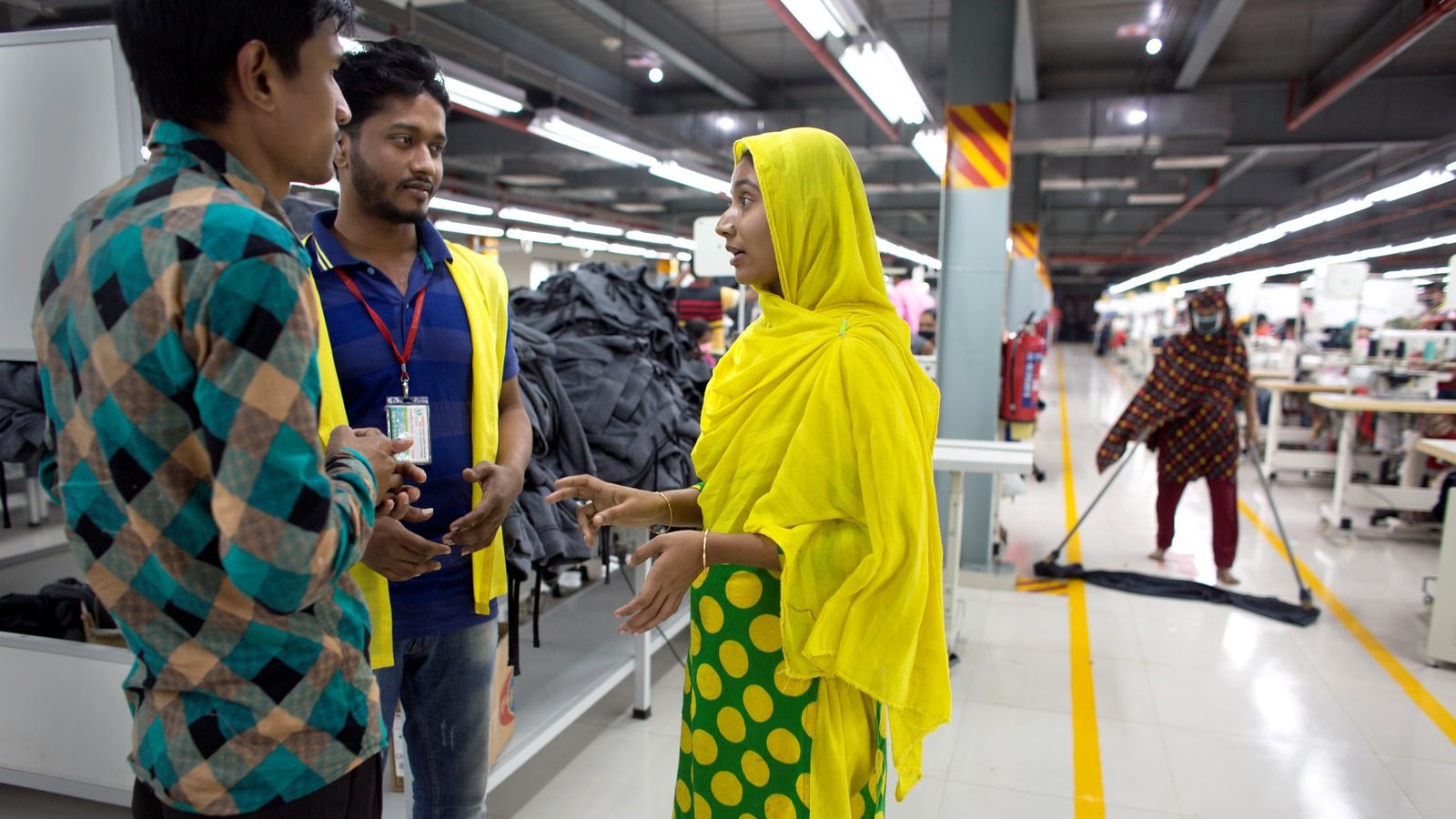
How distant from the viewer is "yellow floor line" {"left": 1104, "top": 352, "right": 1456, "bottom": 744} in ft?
11.1

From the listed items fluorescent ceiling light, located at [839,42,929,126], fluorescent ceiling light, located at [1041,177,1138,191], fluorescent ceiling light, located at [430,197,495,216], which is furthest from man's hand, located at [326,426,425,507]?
fluorescent ceiling light, located at [1041,177,1138,191]

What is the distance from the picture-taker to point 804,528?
4.31 ft

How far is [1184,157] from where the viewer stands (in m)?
8.94

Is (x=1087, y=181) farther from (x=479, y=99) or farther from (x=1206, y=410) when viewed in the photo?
(x=479, y=99)

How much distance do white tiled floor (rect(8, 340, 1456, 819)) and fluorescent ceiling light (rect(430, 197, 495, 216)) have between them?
29.4ft

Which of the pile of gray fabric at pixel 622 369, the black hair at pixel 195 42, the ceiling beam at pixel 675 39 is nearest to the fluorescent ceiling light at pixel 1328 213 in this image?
the ceiling beam at pixel 675 39

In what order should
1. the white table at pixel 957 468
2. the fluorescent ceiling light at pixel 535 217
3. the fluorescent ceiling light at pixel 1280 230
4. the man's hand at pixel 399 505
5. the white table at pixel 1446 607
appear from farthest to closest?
1. the fluorescent ceiling light at pixel 535 217
2. the fluorescent ceiling light at pixel 1280 230
3. the white table at pixel 1446 607
4. the white table at pixel 957 468
5. the man's hand at pixel 399 505

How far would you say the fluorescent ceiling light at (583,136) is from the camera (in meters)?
6.19

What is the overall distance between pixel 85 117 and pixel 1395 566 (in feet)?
22.8

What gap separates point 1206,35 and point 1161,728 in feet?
20.5

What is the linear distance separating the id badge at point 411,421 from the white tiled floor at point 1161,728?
162 centimetres

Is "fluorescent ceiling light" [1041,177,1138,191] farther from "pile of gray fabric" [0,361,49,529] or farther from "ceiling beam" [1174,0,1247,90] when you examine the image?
"pile of gray fabric" [0,361,49,529]

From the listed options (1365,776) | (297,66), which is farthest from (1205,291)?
(297,66)

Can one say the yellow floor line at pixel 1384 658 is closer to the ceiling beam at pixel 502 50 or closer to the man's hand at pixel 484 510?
the man's hand at pixel 484 510
